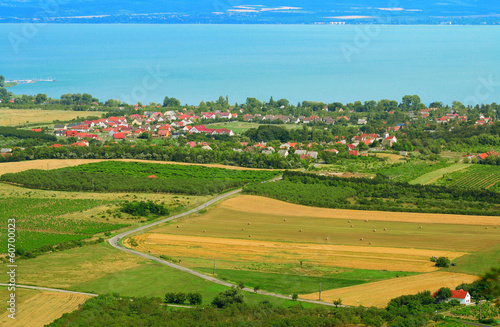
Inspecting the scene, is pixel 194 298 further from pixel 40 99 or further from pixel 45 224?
pixel 40 99

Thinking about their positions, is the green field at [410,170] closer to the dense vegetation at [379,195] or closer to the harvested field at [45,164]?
the dense vegetation at [379,195]

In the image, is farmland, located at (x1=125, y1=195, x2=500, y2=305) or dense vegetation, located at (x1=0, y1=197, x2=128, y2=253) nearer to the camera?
farmland, located at (x1=125, y1=195, x2=500, y2=305)

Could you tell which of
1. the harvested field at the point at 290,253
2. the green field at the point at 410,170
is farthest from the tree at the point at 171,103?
the harvested field at the point at 290,253

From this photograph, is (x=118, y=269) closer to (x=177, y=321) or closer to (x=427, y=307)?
(x=177, y=321)

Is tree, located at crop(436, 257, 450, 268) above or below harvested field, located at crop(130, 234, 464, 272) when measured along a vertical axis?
above

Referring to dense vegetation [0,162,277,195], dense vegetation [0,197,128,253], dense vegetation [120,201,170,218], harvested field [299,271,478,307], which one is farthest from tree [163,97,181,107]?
harvested field [299,271,478,307]

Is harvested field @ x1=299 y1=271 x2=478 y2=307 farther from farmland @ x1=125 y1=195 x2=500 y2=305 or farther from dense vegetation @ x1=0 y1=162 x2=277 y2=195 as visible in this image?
dense vegetation @ x1=0 y1=162 x2=277 y2=195

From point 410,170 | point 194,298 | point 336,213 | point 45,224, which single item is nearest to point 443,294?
point 194,298
